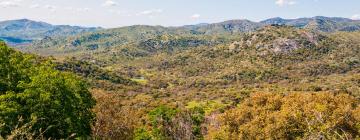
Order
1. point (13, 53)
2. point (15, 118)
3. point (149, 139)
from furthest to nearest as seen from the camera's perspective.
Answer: point (149, 139), point (13, 53), point (15, 118)

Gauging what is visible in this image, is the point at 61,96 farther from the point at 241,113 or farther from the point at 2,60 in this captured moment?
the point at 241,113

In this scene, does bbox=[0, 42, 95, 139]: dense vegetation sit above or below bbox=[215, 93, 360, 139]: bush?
above

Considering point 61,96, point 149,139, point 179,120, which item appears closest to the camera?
point 61,96

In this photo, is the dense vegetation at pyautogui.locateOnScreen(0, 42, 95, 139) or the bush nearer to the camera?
the dense vegetation at pyautogui.locateOnScreen(0, 42, 95, 139)

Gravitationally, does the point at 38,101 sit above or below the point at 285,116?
above

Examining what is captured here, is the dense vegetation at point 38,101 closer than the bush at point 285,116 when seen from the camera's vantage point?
Yes

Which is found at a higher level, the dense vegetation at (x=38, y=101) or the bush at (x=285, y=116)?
the dense vegetation at (x=38, y=101)

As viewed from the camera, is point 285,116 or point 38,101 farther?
point 285,116

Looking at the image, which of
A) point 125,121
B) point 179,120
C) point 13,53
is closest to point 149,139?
point 179,120
